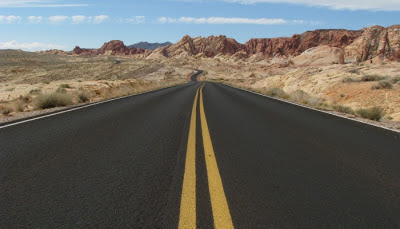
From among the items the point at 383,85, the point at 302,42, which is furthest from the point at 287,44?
Result: the point at 383,85

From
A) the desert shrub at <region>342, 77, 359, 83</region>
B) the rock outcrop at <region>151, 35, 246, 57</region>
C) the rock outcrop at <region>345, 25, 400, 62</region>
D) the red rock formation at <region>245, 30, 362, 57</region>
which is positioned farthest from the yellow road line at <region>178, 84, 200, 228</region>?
the rock outcrop at <region>151, 35, 246, 57</region>

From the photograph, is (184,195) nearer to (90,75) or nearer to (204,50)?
(90,75)

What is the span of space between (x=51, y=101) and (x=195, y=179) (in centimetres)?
1172

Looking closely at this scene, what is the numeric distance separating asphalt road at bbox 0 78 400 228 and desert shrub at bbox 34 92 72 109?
6.44 m

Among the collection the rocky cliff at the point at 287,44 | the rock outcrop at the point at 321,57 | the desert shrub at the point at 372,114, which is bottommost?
the desert shrub at the point at 372,114

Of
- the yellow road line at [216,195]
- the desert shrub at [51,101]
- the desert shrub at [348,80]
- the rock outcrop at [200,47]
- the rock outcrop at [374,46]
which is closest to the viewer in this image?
the yellow road line at [216,195]

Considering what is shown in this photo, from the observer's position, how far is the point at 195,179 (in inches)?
133

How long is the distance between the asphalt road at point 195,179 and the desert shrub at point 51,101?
21.1ft

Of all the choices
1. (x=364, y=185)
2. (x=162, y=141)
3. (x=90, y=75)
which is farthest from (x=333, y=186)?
(x=90, y=75)

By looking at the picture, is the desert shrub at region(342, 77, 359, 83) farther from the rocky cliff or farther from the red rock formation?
the red rock formation

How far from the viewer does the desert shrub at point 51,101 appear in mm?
12289

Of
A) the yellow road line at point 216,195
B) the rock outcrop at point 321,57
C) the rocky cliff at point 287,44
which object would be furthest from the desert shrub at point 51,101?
the rocky cliff at point 287,44

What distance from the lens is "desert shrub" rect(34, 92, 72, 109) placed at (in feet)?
40.3

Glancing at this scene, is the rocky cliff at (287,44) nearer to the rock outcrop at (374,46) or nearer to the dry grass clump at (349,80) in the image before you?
the rock outcrop at (374,46)
